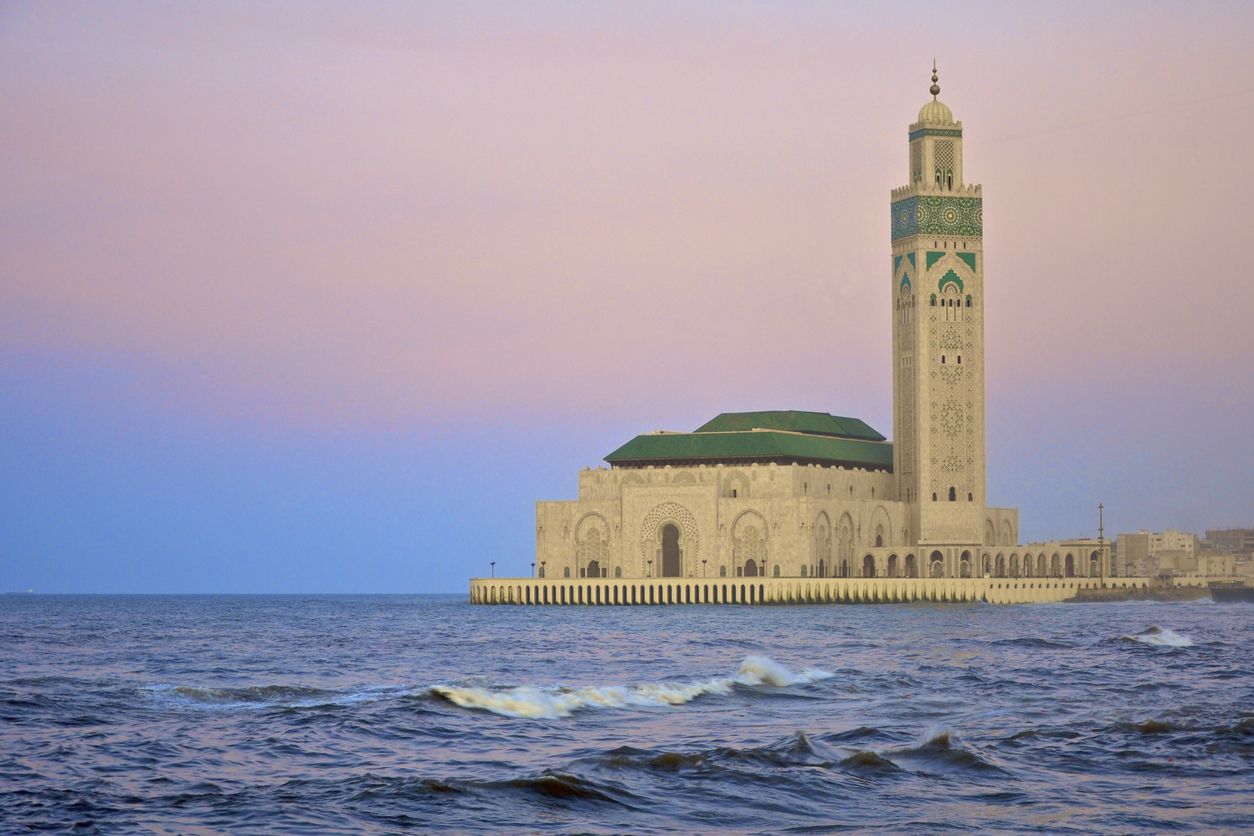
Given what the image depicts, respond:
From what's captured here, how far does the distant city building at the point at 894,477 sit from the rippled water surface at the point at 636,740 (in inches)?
2974

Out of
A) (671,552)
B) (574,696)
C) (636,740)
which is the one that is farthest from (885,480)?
(636,740)

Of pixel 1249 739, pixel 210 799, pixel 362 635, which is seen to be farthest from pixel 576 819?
pixel 362 635

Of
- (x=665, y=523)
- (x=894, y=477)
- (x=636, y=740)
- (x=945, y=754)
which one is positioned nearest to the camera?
(x=945, y=754)

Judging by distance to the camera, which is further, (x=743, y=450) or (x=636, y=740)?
(x=743, y=450)

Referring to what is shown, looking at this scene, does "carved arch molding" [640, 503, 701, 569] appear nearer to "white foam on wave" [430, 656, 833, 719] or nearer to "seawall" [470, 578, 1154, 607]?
"seawall" [470, 578, 1154, 607]

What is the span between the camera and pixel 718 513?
138875 millimetres

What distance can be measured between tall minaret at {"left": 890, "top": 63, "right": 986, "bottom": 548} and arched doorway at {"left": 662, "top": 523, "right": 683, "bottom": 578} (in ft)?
61.9

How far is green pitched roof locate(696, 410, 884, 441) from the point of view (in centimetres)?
15012

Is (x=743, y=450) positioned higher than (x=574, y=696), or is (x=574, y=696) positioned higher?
(x=743, y=450)

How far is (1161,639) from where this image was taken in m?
67.8

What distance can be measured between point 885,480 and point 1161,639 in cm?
8238

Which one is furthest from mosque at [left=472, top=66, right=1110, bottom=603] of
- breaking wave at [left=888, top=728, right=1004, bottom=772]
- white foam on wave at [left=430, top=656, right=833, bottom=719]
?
breaking wave at [left=888, top=728, right=1004, bottom=772]

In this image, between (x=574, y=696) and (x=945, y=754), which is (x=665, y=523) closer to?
(x=574, y=696)

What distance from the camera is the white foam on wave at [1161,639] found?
65.9 meters
